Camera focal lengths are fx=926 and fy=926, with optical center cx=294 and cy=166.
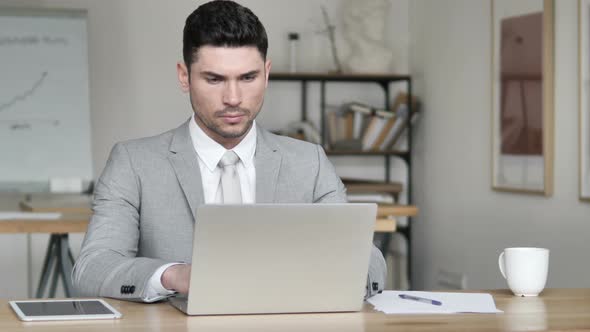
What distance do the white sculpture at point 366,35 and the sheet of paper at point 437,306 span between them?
3.42 metres

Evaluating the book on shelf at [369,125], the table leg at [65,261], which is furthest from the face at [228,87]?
the book on shelf at [369,125]

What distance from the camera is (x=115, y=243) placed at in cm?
189

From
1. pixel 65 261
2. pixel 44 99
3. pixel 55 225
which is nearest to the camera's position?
pixel 55 225

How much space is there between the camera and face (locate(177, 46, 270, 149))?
6.09ft

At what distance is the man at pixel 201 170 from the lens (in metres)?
1.85

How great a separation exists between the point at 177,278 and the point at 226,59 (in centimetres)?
49

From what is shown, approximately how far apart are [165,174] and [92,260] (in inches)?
10.7

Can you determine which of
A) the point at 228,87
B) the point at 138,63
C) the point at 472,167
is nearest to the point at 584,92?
the point at 472,167

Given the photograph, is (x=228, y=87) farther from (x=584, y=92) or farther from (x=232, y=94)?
(x=584, y=92)

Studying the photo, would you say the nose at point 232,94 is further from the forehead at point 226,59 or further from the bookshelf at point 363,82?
the bookshelf at point 363,82

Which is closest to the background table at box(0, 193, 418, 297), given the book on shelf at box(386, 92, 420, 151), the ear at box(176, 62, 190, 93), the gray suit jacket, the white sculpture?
the book on shelf at box(386, 92, 420, 151)

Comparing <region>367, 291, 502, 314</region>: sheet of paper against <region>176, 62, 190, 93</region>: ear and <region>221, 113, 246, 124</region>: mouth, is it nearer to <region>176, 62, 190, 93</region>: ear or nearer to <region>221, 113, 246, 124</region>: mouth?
<region>221, 113, 246, 124</region>: mouth

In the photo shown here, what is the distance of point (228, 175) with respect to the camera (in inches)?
80.0

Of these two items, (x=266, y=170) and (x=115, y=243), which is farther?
(x=266, y=170)
